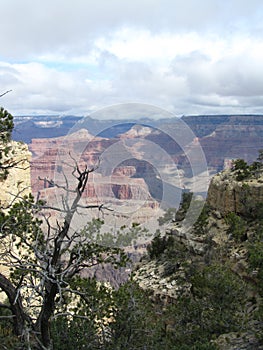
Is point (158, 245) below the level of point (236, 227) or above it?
below

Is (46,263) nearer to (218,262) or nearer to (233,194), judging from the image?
(218,262)

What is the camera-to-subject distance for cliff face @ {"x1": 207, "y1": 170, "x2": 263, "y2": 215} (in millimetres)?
19406

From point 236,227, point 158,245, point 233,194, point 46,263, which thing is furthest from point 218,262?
point 46,263

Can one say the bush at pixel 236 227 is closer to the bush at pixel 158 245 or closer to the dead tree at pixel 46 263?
the bush at pixel 158 245

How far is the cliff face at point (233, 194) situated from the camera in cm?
1941

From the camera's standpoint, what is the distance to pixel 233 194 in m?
20.5

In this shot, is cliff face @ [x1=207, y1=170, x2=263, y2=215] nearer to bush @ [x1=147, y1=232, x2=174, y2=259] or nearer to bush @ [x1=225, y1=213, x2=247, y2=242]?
bush @ [x1=225, y1=213, x2=247, y2=242]

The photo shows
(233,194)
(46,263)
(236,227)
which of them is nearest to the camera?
(46,263)

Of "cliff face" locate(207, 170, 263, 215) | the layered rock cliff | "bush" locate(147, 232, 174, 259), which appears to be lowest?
"bush" locate(147, 232, 174, 259)

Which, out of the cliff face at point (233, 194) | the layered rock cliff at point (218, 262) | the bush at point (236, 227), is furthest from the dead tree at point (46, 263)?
the cliff face at point (233, 194)

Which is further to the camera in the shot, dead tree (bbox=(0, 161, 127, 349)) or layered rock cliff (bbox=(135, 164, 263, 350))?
layered rock cliff (bbox=(135, 164, 263, 350))

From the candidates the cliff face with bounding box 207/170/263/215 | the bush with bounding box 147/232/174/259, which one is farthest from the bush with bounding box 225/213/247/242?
the bush with bounding box 147/232/174/259

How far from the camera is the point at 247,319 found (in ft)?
36.2

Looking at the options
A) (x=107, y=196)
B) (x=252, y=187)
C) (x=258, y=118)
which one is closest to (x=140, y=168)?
(x=107, y=196)
